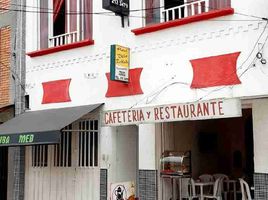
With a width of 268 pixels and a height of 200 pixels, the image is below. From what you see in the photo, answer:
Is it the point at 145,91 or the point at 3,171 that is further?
the point at 3,171

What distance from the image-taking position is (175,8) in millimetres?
11281

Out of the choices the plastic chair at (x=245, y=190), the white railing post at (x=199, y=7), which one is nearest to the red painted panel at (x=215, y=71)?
the white railing post at (x=199, y=7)

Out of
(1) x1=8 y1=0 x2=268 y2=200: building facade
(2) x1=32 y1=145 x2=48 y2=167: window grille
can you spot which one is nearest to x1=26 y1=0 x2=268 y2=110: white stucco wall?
(1) x1=8 y1=0 x2=268 y2=200: building facade

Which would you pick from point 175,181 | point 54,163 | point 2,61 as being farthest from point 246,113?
point 2,61

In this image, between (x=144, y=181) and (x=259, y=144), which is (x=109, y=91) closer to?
(x=144, y=181)

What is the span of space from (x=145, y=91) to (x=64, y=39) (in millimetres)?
3478

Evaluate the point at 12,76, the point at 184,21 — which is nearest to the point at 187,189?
the point at 184,21

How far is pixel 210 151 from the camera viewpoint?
13664 millimetres

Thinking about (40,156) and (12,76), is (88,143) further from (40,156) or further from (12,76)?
(12,76)

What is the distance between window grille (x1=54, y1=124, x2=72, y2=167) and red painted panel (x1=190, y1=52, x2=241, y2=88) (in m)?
4.17

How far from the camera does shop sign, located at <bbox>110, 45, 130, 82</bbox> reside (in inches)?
450

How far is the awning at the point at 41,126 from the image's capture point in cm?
1169

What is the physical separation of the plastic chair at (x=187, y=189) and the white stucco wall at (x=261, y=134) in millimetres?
2294

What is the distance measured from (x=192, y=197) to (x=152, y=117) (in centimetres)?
252
